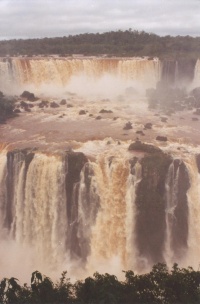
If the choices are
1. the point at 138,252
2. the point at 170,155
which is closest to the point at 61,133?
the point at 170,155

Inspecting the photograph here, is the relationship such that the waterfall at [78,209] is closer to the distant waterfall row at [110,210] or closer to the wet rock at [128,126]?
the distant waterfall row at [110,210]

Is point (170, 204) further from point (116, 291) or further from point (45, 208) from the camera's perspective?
point (116, 291)

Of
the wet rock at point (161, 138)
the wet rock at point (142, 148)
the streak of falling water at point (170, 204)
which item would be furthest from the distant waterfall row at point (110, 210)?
the wet rock at point (161, 138)

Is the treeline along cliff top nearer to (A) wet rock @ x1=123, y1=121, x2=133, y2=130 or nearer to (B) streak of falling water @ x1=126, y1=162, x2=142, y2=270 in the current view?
(A) wet rock @ x1=123, y1=121, x2=133, y2=130

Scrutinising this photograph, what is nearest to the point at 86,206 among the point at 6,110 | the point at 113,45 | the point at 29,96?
the point at 6,110

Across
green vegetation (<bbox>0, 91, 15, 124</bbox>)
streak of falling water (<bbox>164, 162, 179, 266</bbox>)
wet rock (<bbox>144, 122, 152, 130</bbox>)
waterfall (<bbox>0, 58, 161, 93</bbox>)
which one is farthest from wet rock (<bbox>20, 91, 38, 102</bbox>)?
streak of falling water (<bbox>164, 162, 179, 266</bbox>)

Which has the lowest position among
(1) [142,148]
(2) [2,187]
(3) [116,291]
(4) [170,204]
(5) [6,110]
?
(4) [170,204]
